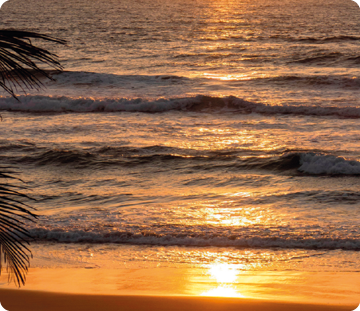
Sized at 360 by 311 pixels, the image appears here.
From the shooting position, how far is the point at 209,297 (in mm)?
4711

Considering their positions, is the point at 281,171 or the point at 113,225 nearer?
the point at 113,225

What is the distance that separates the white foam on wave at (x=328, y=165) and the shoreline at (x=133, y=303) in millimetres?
5677

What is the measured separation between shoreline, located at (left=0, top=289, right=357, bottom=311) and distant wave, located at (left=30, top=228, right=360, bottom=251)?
172cm

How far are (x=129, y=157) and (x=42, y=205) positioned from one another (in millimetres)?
3458

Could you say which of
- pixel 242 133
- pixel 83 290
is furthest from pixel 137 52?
pixel 83 290

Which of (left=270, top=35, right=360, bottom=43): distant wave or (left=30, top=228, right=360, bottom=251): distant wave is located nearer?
(left=30, top=228, right=360, bottom=251): distant wave

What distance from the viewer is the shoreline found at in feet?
14.8

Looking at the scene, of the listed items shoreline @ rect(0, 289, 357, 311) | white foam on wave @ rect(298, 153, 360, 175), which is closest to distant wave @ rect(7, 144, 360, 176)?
white foam on wave @ rect(298, 153, 360, 175)

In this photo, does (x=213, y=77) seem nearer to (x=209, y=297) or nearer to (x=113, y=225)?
(x=113, y=225)

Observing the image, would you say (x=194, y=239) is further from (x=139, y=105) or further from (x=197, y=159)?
(x=139, y=105)

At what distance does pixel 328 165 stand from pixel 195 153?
9.78 feet

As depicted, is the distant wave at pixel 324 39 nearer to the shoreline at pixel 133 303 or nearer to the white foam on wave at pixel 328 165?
the white foam on wave at pixel 328 165

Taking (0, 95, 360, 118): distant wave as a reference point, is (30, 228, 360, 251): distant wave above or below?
below

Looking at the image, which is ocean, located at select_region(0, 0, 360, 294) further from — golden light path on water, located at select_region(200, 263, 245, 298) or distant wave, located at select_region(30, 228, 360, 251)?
golden light path on water, located at select_region(200, 263, 245, 298)
